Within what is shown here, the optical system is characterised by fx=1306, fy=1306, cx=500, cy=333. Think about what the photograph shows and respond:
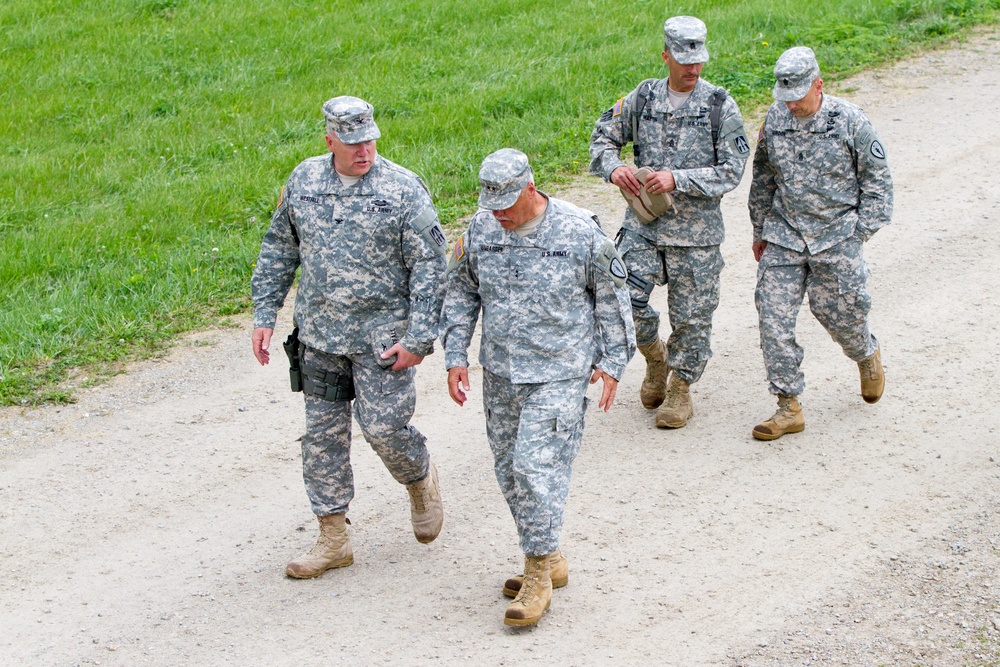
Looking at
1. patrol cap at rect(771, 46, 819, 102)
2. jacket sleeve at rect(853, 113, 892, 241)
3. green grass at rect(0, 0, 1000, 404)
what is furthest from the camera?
green grass at rect(0, 0, 1000, 404)

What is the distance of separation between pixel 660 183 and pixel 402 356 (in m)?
1.92

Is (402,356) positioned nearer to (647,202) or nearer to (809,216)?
(647,202)

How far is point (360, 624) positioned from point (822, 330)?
4.17m

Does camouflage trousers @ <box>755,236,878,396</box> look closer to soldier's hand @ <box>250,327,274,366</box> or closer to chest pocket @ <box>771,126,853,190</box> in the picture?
chest pocket @ <box>771,126,853,190</box>

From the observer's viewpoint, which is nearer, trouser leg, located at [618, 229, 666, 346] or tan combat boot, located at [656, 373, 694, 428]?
trouser leg, located at [618, 229, 666, 346]

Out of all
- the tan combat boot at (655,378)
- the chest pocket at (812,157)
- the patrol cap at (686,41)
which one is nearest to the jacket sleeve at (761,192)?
the chest pocket at (812,157)

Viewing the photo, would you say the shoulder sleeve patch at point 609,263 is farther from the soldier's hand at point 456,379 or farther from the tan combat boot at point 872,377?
the tan combat boot at point 872,377

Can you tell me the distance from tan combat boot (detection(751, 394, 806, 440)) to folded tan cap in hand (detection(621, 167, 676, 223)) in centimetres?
124

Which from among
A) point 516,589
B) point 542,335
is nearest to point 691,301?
point 542,335

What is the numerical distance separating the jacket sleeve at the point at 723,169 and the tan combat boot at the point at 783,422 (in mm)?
1239

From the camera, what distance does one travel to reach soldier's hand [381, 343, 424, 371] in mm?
5766

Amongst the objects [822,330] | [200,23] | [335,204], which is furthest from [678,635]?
[200,23]

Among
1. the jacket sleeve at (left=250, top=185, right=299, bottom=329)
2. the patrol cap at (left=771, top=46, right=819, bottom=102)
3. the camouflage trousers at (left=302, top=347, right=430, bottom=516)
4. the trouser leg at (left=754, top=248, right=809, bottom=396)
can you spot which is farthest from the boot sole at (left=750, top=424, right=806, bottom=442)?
the jacket sleeve at (left=250, top=185, right=299, bottom=329)

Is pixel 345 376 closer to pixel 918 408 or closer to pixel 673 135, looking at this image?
pixel 673 135
